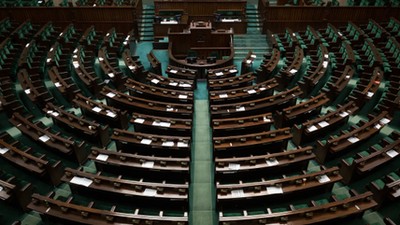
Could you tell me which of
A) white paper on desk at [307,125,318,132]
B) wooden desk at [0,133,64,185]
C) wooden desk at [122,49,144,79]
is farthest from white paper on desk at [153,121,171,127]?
wooden desk at [122,49,144,79]

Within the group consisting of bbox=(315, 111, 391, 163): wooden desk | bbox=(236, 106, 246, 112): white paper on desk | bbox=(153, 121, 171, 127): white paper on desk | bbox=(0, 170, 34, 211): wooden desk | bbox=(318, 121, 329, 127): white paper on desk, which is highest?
bbox=(236, 106, 246, 112): white paper on desk

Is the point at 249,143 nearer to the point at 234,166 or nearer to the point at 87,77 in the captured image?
the point at 234,166

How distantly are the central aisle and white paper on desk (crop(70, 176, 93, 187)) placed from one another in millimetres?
1888

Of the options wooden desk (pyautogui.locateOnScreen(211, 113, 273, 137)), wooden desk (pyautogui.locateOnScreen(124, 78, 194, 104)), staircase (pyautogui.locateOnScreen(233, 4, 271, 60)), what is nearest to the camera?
wooden desk (pyautogui.locateOnScreen(211, 113, 273, 137))

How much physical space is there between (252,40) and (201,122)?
6105 mm

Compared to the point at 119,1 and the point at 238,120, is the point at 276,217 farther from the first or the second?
the point at 119,1

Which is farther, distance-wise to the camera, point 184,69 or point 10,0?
point 10,0

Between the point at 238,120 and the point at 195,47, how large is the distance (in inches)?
228

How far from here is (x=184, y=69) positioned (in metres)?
9.73

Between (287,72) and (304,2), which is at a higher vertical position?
(304,2)

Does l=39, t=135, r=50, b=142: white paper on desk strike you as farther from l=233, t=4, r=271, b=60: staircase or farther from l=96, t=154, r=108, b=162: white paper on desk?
l=233, t=4, r=271, b=60: staircase

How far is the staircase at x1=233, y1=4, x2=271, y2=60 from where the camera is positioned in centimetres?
1213

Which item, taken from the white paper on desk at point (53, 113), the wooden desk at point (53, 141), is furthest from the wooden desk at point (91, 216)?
the white paper on desk at point (53, 113)

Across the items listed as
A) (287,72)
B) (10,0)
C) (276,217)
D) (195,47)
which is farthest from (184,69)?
(10,0)
